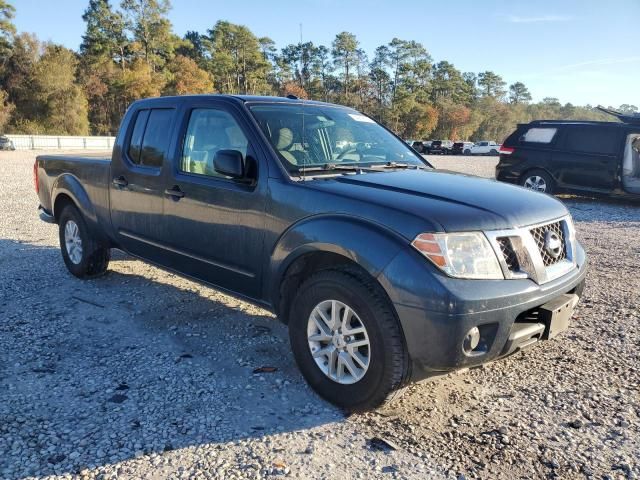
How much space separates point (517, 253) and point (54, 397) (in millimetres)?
2915

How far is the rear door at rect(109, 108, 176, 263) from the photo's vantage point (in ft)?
14.6

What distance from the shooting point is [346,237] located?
300cm

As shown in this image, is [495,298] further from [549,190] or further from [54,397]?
[549,190]

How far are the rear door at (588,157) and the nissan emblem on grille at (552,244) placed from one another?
9.18 meters

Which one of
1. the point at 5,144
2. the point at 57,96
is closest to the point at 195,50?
the point at 57,96

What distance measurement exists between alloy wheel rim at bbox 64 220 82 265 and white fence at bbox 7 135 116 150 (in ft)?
129

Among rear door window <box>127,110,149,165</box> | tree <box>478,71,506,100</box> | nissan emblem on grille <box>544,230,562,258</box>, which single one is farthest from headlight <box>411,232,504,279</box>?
tree <box>478,71,506,100</box>

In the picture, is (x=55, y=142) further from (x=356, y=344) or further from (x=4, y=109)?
(x=356, y=344)

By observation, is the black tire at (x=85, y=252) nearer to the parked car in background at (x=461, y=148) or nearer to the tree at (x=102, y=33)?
the parked car in background at (x=461, y=148)

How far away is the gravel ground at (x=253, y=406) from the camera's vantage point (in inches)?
105

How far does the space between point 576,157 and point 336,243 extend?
1024cm

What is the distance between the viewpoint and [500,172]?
12.6m

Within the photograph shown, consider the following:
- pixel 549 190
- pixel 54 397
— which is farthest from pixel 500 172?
pixel 54 397

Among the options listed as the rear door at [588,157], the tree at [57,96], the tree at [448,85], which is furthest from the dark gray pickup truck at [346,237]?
the tree at [448,85]
